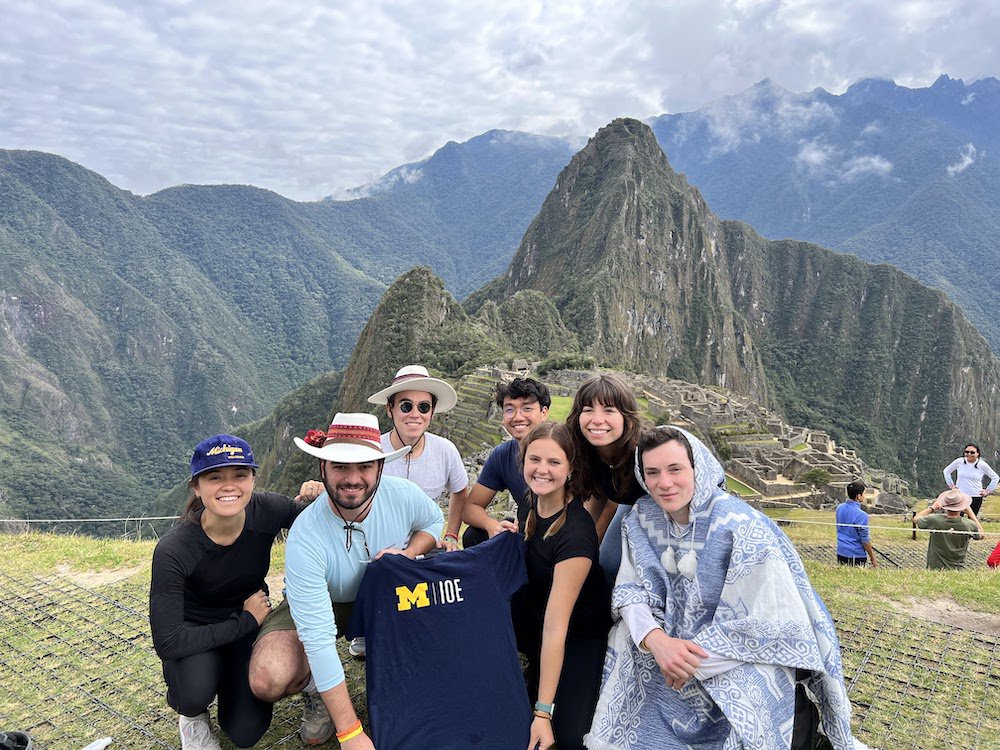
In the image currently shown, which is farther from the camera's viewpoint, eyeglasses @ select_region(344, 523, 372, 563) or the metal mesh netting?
the metal mesh netting

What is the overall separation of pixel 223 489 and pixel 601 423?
72.0 inches

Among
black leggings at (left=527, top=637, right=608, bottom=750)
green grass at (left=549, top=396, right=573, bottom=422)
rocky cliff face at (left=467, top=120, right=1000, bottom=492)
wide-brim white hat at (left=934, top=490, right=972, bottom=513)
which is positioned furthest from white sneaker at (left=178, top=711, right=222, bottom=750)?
rocky cliff face at (left=467, top=120, right=1000, bottom=492)

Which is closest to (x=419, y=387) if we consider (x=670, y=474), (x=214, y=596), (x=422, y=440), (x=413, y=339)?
(x=422, y=440)

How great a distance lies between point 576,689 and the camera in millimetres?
2873

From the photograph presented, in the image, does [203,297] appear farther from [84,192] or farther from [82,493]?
[82,493]

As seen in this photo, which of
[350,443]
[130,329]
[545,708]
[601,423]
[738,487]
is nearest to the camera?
[545,708]

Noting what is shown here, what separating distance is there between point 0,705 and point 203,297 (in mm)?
173083

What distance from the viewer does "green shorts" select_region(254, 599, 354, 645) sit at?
2.98 metres

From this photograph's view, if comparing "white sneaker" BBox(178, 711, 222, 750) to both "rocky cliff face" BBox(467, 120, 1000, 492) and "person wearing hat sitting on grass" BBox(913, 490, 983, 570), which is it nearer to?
"person wearing hat sitting on grass" BBox(913, 490, 983, 570)

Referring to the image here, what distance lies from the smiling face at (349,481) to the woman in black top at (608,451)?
1.00 meters

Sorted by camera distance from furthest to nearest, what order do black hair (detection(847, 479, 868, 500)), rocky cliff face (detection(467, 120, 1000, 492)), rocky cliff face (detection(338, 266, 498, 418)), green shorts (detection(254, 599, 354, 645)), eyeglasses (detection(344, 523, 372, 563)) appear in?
rocky cliff face (detection(467, 120, 1000, 492)) < rocky cliff face (detection(338, 266, 498, 418)) < black hair (detection(847, 479, 868, 500)) < green shorts (detection(254, 599, 354, 645)) < eyeglasses (detection(344, 523, 372, 563))

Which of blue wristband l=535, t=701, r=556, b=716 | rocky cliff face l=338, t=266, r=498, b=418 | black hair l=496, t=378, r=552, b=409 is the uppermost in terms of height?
rocky cliff face l=338, t=266, r=498, b=418

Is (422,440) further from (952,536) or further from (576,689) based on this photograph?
(952,536)

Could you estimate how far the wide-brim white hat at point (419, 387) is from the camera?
4.05 m
